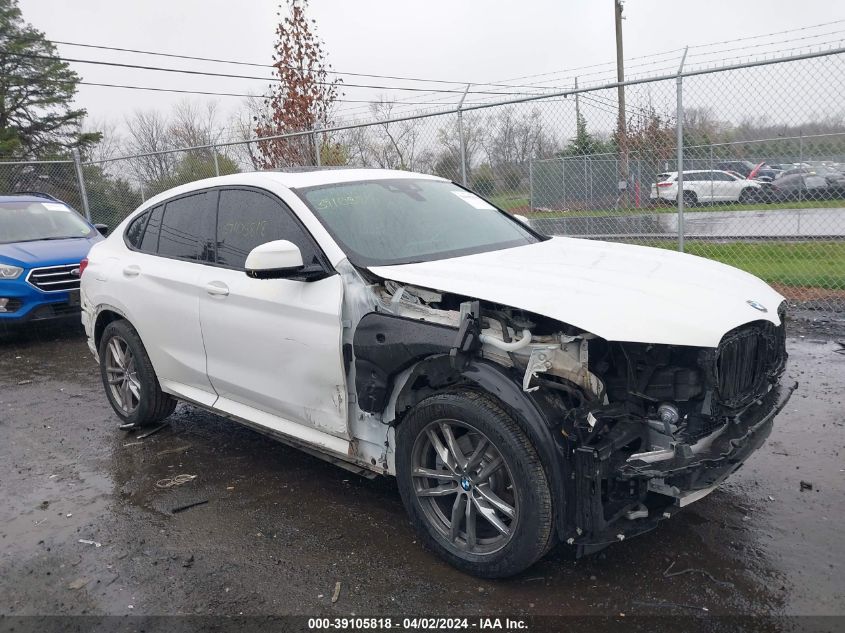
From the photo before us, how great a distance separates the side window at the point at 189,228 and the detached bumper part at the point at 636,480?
2.73 meters

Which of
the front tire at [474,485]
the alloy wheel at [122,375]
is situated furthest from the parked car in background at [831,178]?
the alloy wheel at [122,375]

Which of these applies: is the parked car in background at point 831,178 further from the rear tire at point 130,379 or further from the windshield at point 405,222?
the rear tire at point 130,379

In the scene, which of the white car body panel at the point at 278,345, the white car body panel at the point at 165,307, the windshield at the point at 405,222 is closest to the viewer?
the white car body panel at the point at 278,345

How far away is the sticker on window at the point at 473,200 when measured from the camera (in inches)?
179

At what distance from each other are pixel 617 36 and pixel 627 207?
17.4m

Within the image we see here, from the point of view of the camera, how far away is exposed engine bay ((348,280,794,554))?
2.65 metres

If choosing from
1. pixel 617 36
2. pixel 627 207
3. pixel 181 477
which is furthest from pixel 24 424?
pixel 617 36

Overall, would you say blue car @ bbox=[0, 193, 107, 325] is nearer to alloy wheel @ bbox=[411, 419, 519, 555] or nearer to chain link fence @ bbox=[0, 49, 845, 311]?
chain link fence @ bbox=[0, 49, 845, 311]

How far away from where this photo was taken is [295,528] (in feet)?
11.7

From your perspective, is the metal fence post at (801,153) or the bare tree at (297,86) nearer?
the metal fence post at (801,153)

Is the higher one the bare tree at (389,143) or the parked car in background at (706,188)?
the bare tree at (389,143)

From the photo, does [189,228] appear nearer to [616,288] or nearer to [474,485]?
[474,485]

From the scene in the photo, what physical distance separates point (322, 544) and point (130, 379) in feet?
8.20

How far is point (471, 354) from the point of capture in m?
2.91
